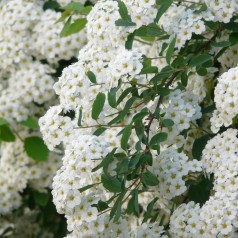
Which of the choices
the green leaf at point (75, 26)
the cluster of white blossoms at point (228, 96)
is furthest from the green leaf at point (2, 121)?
the cluster of white blossoms at point (228, 96)

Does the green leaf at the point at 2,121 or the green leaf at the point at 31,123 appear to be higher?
the green leaf at the point at 2,121

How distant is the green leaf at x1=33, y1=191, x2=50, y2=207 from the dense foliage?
0.84 m

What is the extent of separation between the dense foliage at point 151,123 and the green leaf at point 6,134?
0.74 meters

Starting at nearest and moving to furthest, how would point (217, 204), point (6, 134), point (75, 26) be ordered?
point (217, 204)
point (75, 26)
point (6, 134)

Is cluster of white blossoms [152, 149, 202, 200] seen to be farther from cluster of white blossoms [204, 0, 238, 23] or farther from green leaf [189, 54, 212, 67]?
→ cluster of white blossoms [204, 0, 238, 23]

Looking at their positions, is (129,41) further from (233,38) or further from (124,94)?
(233,38)

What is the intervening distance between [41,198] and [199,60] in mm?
1634

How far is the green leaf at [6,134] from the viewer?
13.2ft

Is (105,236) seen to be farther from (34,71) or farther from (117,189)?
(34,71)

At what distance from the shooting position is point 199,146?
124 inches

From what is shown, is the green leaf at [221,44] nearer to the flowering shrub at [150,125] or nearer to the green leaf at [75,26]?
the flowering shrub at [150,125]

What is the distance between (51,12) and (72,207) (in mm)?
1690

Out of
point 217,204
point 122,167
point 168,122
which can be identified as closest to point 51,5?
point 168,122

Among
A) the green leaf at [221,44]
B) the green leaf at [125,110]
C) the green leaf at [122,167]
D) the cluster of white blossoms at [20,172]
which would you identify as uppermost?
the green leaf at [221,44]
